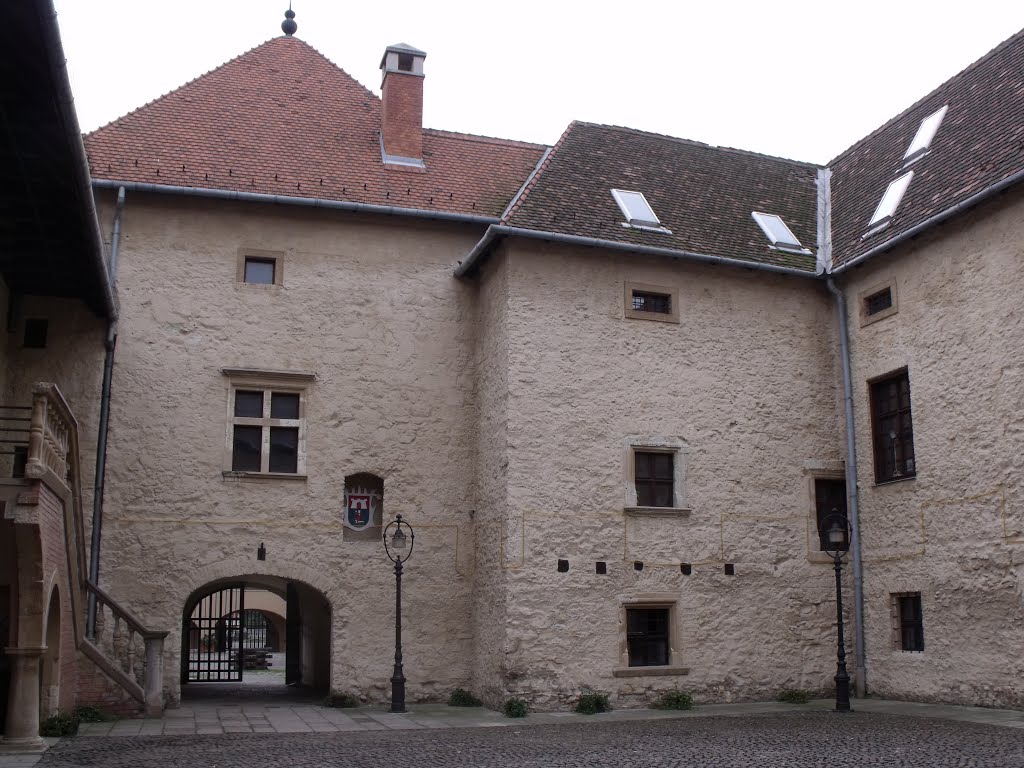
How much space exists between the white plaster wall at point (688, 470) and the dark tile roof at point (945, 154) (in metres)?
2.16

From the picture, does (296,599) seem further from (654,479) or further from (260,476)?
(654,479)

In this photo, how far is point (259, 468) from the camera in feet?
55.6

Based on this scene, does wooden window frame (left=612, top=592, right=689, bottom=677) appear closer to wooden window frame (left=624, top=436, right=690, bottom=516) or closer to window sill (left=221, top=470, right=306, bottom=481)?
wooden window frame (left=624, top=436, right=690, bottom=516)

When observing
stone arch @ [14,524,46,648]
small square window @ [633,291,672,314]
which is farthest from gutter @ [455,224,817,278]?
stone arch @ [14,524,46,648]

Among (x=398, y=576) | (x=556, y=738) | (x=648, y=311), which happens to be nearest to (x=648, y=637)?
(x=398, y=576)

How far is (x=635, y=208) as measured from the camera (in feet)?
60.6

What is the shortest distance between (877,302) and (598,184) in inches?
194

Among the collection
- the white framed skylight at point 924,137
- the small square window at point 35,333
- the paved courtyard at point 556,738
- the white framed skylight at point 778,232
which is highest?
the white framed skylight at point 924,137

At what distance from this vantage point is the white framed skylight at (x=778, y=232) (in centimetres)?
1877

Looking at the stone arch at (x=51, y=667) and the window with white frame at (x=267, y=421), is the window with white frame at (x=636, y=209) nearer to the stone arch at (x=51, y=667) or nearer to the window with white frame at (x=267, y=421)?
the window with white frame at (x=267, y=421)

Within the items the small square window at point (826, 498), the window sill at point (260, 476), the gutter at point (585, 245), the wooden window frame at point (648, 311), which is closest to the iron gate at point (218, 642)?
the window sill at point (260, 476)

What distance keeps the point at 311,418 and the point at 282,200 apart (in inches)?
134

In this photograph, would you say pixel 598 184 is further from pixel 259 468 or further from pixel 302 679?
pixel 302 679

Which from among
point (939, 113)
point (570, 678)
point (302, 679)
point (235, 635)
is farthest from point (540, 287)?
point (235, 635)
